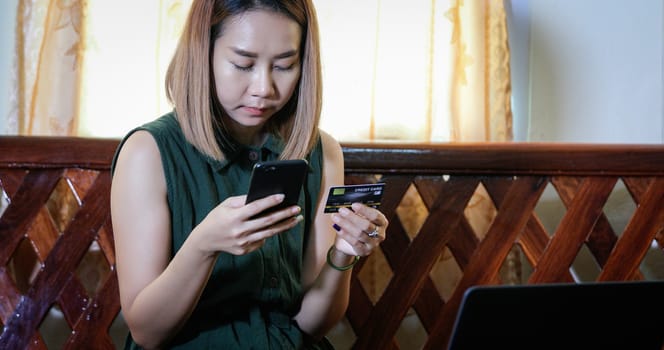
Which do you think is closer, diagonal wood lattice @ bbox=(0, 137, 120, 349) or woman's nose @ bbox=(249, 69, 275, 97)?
woman's nose @ bbox=(249, 69, 275, 97)

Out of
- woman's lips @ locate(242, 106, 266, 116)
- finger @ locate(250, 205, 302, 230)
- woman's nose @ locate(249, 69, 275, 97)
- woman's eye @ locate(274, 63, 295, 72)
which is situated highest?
woman's eye @ locate(274, 63, 295, 72)

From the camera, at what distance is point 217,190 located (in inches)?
46.8

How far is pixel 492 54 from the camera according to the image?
1.79m

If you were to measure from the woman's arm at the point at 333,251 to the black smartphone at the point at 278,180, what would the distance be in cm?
12

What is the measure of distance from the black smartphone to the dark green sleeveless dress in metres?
0.20

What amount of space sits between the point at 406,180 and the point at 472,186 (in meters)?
0.14

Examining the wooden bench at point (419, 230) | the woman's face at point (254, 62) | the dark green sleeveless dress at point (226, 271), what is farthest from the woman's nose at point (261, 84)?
the wooden bench at point (419, 230)

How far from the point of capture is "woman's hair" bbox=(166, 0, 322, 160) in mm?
1128

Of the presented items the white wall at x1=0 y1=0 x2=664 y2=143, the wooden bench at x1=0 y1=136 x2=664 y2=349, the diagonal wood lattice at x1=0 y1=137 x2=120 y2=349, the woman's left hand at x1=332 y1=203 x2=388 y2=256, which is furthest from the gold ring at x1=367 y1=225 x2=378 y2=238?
the white wall at x1=0 y1=0 x2=664 y2=143

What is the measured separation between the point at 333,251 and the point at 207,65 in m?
0.35

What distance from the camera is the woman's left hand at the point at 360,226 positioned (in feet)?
3.64

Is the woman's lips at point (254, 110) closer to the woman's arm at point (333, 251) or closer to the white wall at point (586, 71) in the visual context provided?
the woman's arm at point (333, 251)

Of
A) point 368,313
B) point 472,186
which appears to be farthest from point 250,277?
point 472,186

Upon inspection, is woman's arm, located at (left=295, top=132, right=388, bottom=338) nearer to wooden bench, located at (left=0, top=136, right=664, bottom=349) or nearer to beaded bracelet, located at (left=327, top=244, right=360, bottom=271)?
beaded bracelet, located at (left=327, top=244, right=360, bottom=271)
